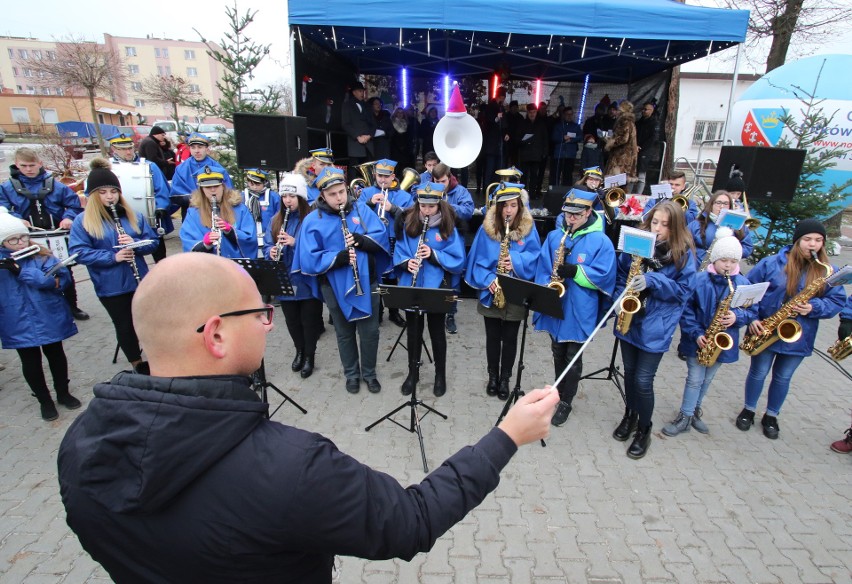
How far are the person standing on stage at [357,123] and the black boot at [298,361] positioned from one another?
5.96 metres

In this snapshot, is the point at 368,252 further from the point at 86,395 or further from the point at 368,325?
the point at 86,395

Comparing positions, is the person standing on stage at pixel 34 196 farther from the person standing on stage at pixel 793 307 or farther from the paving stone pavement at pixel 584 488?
the person standing on stage at pixel 793 307

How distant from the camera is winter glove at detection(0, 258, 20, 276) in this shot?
405cm

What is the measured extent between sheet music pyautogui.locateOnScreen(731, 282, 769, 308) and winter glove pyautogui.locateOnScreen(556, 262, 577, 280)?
1.35 meters

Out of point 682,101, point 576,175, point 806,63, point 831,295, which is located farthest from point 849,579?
point 682,101

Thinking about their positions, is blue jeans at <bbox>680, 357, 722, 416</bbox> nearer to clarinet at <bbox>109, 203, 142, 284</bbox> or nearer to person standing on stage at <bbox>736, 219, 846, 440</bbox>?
person standing on stage at <bbox>736, 219, 846, 440</bbox>

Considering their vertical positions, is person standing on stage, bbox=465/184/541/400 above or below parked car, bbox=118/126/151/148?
below

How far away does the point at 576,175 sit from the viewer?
12.4 m

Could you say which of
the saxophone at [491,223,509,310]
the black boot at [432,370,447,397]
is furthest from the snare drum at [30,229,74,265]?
the saxophone at [491,223,509,310]

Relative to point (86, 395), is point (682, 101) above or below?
above

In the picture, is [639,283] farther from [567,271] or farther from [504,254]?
[504,254]

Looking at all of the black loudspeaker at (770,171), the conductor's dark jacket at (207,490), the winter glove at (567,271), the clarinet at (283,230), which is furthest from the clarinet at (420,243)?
the black loudspeaker at (770,171)

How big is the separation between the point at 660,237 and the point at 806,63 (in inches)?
583

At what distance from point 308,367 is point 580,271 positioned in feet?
11.0
